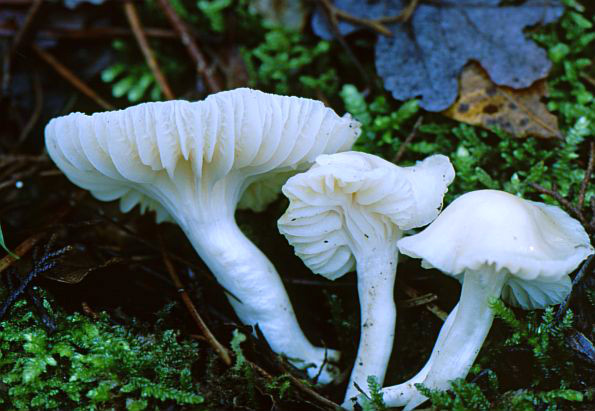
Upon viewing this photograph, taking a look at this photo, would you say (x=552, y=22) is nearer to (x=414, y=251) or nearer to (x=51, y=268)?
(x=414, y=251)

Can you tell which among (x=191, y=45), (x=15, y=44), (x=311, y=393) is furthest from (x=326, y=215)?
(x=15, y=44)

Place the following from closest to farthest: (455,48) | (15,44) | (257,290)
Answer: (257,290) → (455,48) → (15,44)

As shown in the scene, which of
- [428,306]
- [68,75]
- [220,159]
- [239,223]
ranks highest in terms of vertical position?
[68,75]

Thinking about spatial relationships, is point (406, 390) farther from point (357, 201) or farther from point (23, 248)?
point (23, 248)

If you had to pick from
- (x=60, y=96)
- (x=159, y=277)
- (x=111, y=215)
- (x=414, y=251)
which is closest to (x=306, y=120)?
(x=414, y=251)

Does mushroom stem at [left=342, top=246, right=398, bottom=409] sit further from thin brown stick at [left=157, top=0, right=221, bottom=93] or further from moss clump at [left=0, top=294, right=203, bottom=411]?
A: thin brown stick at [left=157, top=0, right=221, bottom=93]

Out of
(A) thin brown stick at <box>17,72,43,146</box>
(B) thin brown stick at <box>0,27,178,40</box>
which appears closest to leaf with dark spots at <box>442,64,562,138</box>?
(B) thin brown stick at <box>0,27,178,40</box>

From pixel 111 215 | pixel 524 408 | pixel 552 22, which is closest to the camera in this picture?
pixel 524 408
